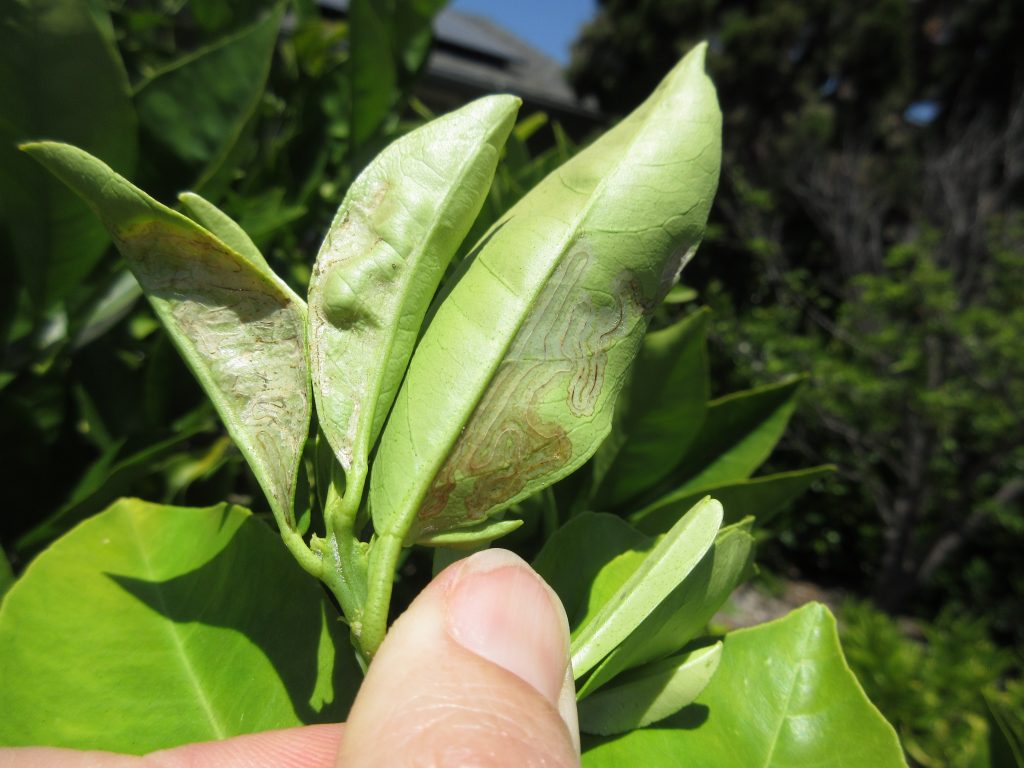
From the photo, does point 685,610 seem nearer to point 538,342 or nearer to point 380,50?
point 538,342

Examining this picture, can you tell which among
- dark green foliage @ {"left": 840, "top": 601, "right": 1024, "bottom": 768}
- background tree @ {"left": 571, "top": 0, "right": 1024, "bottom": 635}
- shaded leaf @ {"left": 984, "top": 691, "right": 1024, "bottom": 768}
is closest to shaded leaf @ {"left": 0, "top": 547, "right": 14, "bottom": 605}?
shaded leaf @ {"left": 984, "top": 691, "right": 1024, "bottom": 768}

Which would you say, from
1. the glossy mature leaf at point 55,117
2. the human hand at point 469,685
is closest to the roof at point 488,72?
the glossy mature leaf at point 55,117

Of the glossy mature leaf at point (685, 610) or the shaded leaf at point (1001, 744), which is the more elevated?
the glossy mature leaf at point (685, 610)

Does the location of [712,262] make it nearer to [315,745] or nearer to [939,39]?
[939,39]

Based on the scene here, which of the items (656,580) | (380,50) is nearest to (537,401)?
(656,580)

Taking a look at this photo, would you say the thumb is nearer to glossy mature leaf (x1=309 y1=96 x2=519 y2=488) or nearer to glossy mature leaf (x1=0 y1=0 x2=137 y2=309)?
glossy mature leaf (x1=309 y1=96 x2=519 y2=488)

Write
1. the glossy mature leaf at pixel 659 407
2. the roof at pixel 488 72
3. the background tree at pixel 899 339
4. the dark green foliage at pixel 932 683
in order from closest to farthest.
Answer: the glossy mature leaf at pixel 659 407 → the dark green foliage at pixel 932 683 → the background tree at pixel 899 339 → the roof at pixel 488 72

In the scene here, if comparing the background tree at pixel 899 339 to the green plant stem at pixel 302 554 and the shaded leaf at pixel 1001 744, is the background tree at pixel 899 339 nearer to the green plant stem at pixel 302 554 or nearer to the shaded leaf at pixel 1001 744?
the shaded leaf at pixel 1001 744
